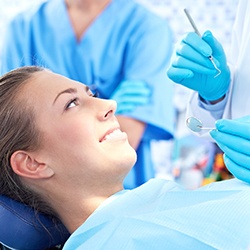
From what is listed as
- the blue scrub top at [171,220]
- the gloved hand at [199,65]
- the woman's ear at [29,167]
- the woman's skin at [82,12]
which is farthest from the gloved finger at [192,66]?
the woman's skin at [82,12]

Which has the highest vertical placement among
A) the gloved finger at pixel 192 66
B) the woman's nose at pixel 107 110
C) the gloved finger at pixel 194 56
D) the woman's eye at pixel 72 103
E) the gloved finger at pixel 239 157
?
the gloved finger at pixel 194 56

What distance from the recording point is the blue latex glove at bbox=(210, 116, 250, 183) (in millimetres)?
1184

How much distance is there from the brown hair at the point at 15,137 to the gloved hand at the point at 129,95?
64 cm

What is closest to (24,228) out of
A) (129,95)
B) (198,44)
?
(198,44)

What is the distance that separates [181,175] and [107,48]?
145 cm

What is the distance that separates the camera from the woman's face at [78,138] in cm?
129

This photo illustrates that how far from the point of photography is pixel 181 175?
3.30 metres

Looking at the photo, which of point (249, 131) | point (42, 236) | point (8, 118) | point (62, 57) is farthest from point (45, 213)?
point (62, 57)

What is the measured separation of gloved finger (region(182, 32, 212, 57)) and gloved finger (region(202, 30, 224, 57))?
14 millimetres

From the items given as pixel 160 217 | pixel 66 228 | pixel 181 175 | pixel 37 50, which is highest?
pixel 37 50

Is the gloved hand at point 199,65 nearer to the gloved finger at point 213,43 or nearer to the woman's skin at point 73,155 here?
the gloved finger at point 213,43

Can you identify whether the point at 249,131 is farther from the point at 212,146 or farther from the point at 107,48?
the point at 212,146

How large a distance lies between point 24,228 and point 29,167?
15 centimetres

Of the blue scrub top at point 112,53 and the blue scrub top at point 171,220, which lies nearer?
the blue scrub top at point 171,220
